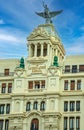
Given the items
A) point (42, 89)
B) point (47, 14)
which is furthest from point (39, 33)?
point (42, 89)

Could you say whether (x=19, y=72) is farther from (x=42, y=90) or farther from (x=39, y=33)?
(x=39, y=33)

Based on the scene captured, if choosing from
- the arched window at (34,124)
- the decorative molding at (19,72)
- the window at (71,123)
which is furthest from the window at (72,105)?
the decorative molding at (19,72)

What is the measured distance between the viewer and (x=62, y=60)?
10938 centimetres

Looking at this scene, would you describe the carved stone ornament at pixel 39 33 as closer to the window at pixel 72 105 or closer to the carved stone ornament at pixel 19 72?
the carved stone ornament at pixel 19 72

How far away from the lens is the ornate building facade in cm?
9669

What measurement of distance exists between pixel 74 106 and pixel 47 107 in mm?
6137

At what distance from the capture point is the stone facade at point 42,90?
9669 centimetres

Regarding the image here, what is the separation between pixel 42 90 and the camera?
326ft

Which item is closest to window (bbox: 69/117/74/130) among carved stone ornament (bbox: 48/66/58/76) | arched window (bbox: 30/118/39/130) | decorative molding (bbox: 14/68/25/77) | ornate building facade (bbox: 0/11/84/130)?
ornate building facade (bbox: 0/11/84/130)

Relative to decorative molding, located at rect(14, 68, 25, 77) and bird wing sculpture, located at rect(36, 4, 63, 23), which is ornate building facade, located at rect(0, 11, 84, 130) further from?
bird wing sculpture, located at rect(36, 4, 63, 23)

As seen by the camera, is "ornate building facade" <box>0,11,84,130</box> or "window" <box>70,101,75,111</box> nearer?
"ornate building facade" <box>0,11,84,130</box>

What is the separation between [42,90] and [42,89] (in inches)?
9.3

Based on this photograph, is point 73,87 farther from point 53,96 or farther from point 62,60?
point 62,60

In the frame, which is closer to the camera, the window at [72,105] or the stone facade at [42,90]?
the stone facade at [42,90]
